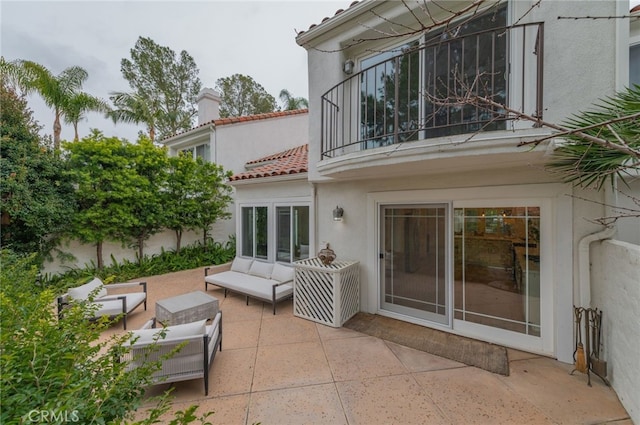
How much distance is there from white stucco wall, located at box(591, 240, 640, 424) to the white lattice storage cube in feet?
14.3

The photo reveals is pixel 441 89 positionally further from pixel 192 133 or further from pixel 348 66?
pixel 192 133

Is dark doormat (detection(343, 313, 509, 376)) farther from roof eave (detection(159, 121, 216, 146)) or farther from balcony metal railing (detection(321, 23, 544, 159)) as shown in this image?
roof eave (detection(159, 121, 216, 146))

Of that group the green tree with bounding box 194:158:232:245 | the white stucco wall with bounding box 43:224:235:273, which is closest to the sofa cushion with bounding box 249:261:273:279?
the green tree with bounding box 194:158:232:245

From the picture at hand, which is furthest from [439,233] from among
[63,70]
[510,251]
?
[63,70]

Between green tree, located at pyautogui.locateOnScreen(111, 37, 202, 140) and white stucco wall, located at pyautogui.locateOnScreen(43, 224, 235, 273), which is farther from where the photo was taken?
green tree, located at pyautogui.locateOnScreen(111, 37, 202, 140)

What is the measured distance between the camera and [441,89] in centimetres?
535

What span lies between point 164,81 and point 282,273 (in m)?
21.8

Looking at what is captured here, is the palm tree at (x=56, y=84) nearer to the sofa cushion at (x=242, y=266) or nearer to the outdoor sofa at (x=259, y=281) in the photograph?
the sofa cushion at (x=242, y=266)

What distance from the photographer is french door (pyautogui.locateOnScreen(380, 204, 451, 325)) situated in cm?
583

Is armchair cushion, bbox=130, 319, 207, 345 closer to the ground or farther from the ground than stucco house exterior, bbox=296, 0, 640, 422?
closer to the ground

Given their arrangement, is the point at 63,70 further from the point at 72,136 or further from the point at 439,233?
the point at 439,233

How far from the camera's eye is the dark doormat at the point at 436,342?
4.62m

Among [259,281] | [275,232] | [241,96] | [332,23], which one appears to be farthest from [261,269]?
[241,96]

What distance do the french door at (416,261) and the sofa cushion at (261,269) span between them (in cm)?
356
